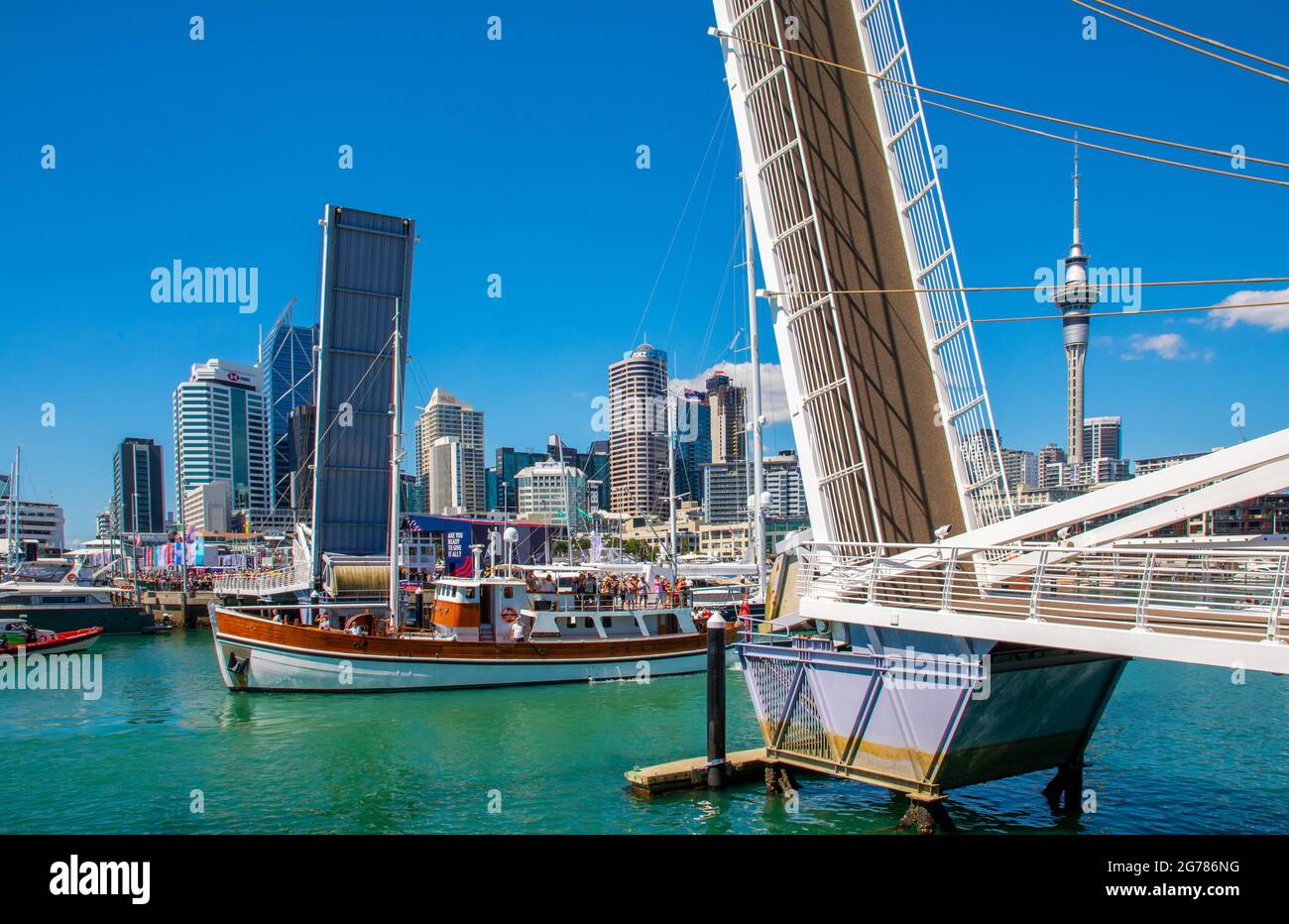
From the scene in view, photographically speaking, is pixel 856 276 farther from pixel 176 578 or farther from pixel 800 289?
pixel 176 578

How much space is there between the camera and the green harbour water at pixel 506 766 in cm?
1700

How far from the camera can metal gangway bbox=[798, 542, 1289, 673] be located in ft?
34.9

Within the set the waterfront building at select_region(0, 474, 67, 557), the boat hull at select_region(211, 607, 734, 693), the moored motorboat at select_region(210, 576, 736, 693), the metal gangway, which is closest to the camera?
the metal gangway

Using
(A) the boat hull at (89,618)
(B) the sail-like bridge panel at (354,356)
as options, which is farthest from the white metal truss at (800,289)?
(A) the boat hull at (89,618)

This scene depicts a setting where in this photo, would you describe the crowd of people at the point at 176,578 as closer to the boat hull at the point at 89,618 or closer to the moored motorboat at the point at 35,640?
the boat hull at the point at 89,618

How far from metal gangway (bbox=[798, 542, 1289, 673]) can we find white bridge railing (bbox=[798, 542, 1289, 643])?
26 mm

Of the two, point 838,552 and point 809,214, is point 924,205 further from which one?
point 838,552

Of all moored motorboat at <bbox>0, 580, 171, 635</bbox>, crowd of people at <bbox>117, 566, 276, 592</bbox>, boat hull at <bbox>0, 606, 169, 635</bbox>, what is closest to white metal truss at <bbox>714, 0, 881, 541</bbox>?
moored motorboat at <bbox>0, 580, 171, 635</bbox>

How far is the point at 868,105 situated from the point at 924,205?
2.32 metres

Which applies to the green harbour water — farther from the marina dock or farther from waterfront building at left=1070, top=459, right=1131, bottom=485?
waterfront building at left=1070, top=459, right=1131, bottom=485

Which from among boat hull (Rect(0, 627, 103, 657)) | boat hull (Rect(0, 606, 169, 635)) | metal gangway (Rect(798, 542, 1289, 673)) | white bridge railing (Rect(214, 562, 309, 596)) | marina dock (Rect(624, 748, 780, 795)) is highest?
metal gangway (Rect(798, 542, 1289, 673))

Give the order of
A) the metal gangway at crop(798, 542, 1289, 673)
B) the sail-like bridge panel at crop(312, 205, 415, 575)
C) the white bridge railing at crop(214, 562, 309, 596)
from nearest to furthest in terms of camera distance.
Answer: the metal gangway at crop(798, 542, 1289, 673), the sail-like bridge panel at crop(312, 205, 415, 575), the white bridge railing at crop(214, 562, 309, 596)

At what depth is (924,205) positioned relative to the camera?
18922 mm

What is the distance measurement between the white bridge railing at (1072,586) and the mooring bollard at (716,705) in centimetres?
256
